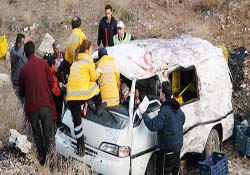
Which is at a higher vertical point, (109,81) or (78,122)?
(109,81)

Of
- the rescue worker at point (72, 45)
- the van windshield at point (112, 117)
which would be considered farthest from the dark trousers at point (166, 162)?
the rescue worker at point (72, 45)

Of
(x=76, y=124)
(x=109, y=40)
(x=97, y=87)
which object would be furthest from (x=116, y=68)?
(x=109, y=40)

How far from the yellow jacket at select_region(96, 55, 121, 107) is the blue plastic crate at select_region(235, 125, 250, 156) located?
2.87m

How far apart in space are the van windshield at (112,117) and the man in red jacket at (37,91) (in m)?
0.68

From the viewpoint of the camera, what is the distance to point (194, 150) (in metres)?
7.80

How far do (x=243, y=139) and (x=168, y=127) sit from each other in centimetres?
254

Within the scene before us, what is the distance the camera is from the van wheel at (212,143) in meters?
8.13

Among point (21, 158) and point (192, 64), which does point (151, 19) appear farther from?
point (21, 158)

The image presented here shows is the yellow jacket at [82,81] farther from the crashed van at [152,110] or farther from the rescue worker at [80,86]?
the crashed van at [152,110]

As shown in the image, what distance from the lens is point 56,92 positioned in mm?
7789

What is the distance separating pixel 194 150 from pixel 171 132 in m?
1.21

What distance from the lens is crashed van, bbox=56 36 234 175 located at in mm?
6727

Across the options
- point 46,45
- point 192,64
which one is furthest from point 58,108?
point 46,45

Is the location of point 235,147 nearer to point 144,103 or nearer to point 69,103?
point 144,103
